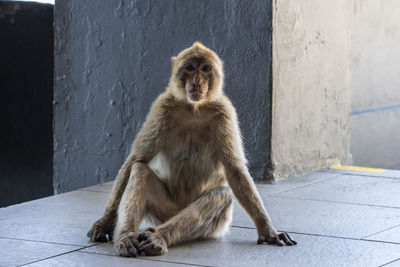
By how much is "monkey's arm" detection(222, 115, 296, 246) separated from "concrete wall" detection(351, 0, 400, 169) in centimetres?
551

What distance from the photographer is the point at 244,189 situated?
5.24 meters

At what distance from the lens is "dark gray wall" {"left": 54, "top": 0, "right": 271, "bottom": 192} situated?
25.0 ft

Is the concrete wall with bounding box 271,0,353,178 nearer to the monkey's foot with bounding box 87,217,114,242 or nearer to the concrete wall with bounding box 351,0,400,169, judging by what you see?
the concrete wall with bounding box 351,0,400,169

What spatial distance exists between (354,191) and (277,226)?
5.41 feet

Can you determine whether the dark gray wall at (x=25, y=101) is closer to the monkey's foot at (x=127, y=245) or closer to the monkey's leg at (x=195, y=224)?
the monkey's leg at (x=195, y=224)

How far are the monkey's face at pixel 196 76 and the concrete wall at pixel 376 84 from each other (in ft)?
18.9

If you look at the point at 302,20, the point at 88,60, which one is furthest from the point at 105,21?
the point at 302,20

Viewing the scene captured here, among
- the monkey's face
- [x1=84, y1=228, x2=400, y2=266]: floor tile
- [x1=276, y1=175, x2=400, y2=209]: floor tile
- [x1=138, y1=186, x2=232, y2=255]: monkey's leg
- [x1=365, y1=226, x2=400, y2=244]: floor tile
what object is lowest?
[x1=84, y1=228, x2=400, y2=266]: floor tile

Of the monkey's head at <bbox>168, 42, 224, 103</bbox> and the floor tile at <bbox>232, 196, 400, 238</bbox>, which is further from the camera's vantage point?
the floor tile at <bbox>232, 196, 400, 238</bbox>

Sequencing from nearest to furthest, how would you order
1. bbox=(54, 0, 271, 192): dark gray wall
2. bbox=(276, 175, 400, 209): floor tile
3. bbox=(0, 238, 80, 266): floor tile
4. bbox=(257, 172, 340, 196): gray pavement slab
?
1. bbox=(0, 238, 80, 266): floor tile
2. bbox=(276, 175, 400, 209): floor tile
3. bbox=(257, 172, 340, 196): gray pavement slab
4. bbox=(54, 0, 271, 192): dark gray wall

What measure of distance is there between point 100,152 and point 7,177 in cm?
149

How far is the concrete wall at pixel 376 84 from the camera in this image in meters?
10.8

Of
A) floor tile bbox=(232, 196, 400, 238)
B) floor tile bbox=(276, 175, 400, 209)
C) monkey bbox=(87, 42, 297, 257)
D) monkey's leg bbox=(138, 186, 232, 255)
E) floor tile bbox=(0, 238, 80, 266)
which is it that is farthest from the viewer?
floor tile bbox=(276, 175, 400, 209)

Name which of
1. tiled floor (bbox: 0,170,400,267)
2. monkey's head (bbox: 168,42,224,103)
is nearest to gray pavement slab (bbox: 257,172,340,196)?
tiled floor (bbox: 0,170,400,267)
